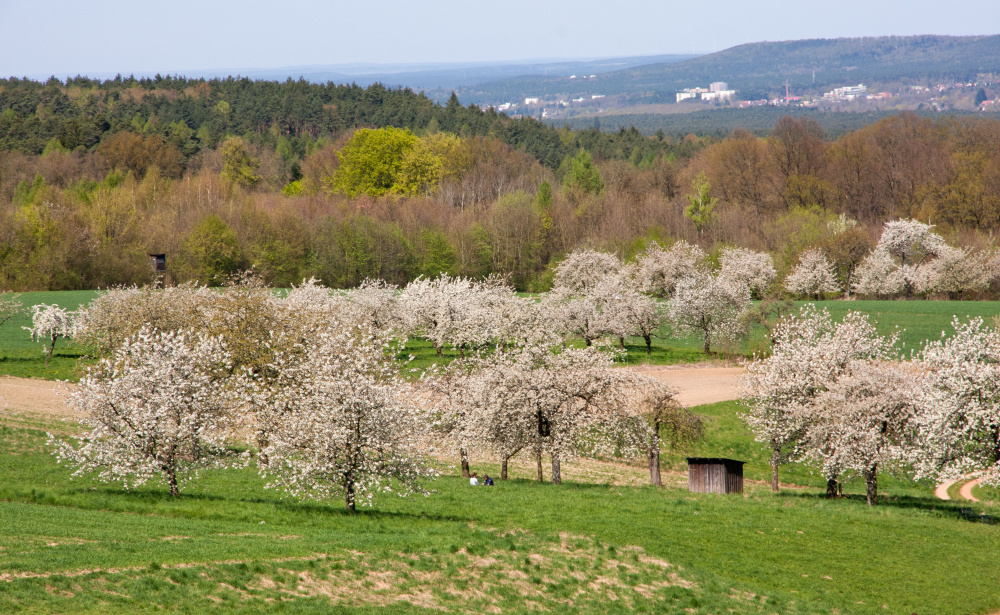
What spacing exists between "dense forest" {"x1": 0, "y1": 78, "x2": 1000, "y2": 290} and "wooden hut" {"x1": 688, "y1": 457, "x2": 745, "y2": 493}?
64.1 metres

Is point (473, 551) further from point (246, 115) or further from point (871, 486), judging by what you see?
point (246, 115)

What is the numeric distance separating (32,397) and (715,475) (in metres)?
35.5

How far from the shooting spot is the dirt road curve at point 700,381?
54.4m

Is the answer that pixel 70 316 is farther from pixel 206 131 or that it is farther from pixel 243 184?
pixel 206 131

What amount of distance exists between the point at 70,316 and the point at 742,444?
4614 centimetres

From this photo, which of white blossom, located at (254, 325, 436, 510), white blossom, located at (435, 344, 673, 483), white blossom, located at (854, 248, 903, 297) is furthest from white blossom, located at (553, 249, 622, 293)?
white blossom, located at (254, 325, 436, 510)

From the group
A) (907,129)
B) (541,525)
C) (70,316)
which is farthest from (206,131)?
(541,525)

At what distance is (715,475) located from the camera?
122 feet

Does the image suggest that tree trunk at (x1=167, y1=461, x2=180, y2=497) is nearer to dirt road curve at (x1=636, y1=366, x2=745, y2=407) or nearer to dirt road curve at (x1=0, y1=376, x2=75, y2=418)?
dirt road curve at (x1=0, y1=376, x2=75, y2=418)

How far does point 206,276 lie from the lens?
9700 cm

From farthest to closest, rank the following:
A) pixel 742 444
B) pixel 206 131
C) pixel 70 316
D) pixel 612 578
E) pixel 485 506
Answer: pixel 206 131 → pixel 70 316 → pixel 742 444 → pixel 485 506 → pixel 612 578

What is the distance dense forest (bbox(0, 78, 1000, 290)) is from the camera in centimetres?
9894

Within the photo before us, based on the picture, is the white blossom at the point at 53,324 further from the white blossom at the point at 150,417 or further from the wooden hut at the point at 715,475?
the wooden hut at the point at 715,475

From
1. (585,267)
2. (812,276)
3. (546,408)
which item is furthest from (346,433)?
(812,276)
